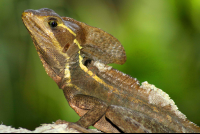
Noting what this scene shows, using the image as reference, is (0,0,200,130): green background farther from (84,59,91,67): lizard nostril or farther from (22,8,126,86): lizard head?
(84,59,91,67): lizard nostril

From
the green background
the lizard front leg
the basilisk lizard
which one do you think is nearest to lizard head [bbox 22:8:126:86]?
the basilisk lizard

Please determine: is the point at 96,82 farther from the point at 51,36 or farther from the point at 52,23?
the point at 52,23

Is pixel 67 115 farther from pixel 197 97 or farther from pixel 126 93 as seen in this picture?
pixel 197 97

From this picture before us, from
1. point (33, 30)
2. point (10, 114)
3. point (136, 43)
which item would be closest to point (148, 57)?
point (136, 43)

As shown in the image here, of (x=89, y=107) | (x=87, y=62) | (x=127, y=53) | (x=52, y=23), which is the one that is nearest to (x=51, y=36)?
(x=52, y=23)

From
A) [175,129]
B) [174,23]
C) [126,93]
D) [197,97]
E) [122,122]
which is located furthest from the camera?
[174,23]

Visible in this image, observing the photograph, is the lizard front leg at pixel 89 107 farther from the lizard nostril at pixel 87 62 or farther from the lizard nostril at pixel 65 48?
the lizard nostril at pixel 65 48
